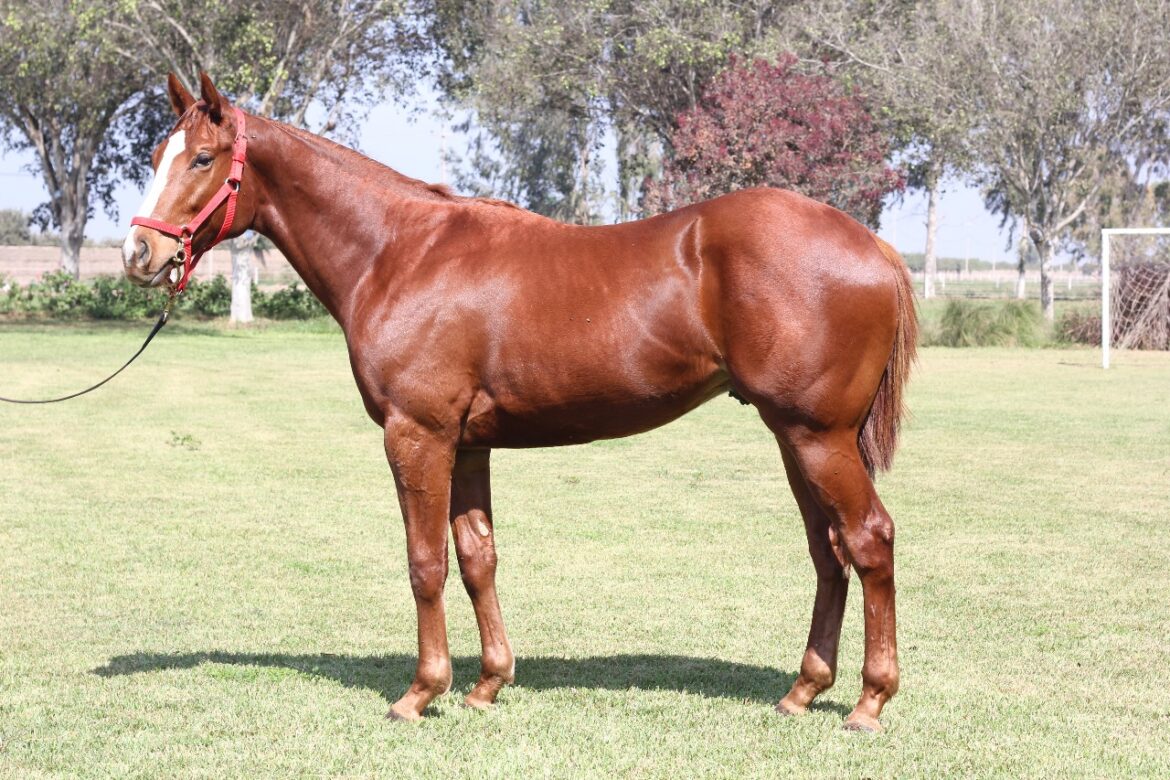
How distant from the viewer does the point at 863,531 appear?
189 inches

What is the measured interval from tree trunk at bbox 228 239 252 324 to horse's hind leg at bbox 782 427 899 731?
3098 centimetres

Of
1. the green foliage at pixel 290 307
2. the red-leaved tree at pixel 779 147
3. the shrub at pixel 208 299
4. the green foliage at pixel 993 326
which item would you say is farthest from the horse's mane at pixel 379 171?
the shrub at pixel 208 299

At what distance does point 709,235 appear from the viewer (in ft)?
16.1

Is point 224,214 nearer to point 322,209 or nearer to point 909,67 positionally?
point 322,209

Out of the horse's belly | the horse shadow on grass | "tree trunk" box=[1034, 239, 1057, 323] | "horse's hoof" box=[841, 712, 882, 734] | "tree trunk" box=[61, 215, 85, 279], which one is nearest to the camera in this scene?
"horse's hoof" box=[841, 712, 882, 734]

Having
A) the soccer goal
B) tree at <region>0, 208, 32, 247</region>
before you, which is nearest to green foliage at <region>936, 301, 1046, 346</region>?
the soccer goal

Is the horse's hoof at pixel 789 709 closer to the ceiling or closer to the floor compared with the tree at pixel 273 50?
closer to the floor

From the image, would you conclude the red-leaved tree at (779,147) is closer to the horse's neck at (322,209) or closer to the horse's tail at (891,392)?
the horse's neck at (322,209)

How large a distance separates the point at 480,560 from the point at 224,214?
70.8 inches

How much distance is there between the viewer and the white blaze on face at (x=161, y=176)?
503 cm

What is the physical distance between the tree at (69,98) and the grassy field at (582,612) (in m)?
20.4

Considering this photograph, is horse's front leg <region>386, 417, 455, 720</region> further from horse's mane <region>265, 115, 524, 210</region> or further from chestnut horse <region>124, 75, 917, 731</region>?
horse's mane <region>265, 115, 524, 210</region>

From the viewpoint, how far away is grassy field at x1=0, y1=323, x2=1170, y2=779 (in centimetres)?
476

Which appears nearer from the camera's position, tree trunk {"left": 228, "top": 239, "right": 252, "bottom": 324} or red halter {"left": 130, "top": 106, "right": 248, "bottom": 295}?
red halter {"left": 130, "top": 106, "right": 248, "bottom": 295}
